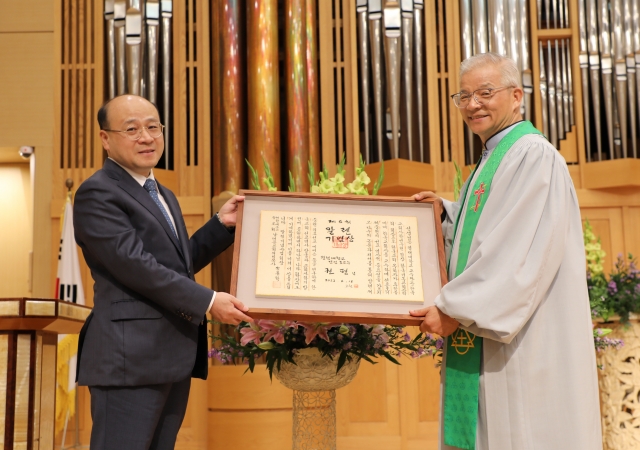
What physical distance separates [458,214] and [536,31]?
3239 millimetres

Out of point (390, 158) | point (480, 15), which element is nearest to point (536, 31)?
point (480, 15)

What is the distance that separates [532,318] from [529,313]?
74 mm

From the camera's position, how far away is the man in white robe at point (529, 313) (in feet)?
7.56

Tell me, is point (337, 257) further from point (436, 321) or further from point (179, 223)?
point (179, 223)

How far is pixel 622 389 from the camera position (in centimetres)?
414

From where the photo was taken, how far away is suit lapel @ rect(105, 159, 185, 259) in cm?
255

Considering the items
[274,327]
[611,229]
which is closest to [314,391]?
[274,327]

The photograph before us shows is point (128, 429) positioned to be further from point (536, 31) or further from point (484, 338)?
point (536, 31)

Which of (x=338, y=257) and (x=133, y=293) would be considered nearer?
(x=133, y=293)

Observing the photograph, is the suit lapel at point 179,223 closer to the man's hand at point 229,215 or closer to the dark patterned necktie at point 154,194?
the dark patterned necktie at point 154,194

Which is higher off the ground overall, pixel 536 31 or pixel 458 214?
pixel 536 31

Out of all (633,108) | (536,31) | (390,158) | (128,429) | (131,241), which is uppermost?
(536,31)

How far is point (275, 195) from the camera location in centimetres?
278

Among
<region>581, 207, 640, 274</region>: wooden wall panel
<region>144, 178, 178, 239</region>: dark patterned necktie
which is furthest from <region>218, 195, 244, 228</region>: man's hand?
<region>581, 207, 640, 274</region>: wooden wall panel
